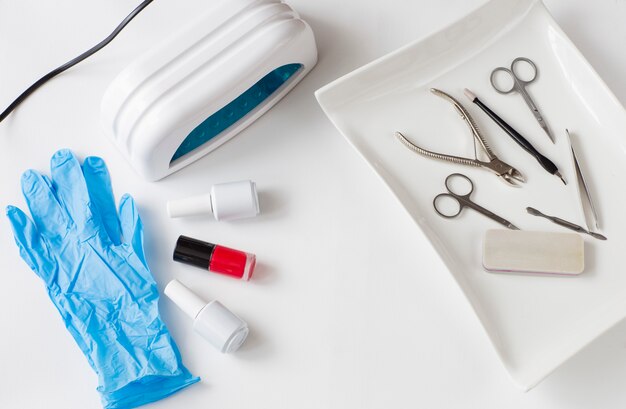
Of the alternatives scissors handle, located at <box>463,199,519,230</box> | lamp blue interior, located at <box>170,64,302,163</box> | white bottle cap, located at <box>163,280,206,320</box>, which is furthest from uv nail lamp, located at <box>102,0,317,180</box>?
scissors handle, located at <box>463,199,519,230</box>

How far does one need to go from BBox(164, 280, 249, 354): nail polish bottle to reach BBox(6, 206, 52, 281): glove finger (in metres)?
0.16

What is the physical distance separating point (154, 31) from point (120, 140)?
18 cm

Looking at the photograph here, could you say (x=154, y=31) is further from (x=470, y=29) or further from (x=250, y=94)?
(x=470, y=29)

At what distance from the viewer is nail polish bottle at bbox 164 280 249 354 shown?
2.58ft

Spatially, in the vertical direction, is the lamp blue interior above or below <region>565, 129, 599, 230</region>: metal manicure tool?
above

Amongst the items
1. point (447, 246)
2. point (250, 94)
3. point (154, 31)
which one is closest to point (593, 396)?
point (447, 246)

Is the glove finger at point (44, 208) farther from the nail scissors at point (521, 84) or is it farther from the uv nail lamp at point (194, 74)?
the nail scissors at point (521, 84)

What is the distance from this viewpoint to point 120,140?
2.76 feet

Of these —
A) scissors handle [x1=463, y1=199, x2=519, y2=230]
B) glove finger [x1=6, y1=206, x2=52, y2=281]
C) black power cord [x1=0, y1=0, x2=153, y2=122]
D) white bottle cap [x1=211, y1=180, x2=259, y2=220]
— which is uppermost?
black power cord [x1=0, y1=0, x2=153, y2=122]

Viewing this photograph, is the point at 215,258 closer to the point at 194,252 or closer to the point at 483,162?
the point at 194,252

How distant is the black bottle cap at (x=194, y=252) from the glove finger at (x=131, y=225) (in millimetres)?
45

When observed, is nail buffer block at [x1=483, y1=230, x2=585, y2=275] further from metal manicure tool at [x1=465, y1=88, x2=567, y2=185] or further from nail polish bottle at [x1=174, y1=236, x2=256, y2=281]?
nail polish bottle at [x1=174, y1=236, x2=256, y2=281]

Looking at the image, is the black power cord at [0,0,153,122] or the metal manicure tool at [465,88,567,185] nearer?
the metal manicure tool at [465,88,567,185]

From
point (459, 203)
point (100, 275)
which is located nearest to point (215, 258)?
point (100, 275)
